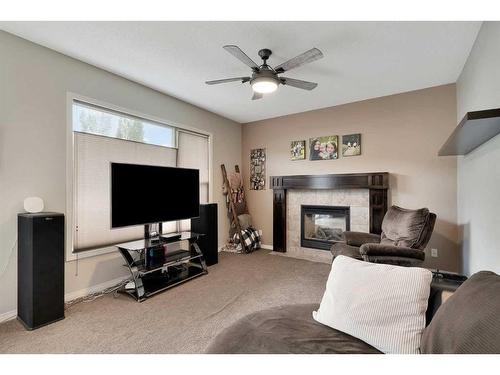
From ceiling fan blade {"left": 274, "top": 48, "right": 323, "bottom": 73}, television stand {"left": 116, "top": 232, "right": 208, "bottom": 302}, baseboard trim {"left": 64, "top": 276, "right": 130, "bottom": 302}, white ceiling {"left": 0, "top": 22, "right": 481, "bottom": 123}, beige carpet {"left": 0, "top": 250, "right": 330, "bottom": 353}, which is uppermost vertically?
white ceiling {"left": 0, "top": 22, "right": 481, "bottom": 123}

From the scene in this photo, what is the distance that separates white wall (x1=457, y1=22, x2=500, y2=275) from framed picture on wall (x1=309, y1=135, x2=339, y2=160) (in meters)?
1.63

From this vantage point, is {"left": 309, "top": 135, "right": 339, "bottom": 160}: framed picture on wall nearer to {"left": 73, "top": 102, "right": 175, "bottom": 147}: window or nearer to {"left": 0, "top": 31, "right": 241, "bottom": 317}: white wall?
{"left": 73, "top": 102, "right": 175, "bottom": 147}: window

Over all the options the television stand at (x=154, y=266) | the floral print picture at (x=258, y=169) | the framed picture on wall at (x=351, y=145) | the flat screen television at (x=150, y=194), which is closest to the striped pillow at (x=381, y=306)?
the television stand at (x=154, y=266)

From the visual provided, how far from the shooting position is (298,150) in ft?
14.6

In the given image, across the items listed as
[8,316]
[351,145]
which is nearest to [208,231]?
[8,316]

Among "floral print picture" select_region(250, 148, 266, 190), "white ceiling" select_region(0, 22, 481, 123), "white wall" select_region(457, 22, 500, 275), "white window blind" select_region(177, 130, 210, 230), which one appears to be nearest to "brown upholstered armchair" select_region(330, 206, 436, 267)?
"white wall" select_region(457, 22, 500, 275)

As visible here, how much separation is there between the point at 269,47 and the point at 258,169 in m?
2.77

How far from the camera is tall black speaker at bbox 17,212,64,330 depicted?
6.59 ft

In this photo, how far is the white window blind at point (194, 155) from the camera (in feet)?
12.8

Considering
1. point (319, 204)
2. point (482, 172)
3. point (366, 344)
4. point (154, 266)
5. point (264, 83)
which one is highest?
point (264, 83)

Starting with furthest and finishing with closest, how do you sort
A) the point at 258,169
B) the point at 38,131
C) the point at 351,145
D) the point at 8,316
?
the point at 258,169 < the point at 351,145 < the point at 38,131 < the point at 8,316

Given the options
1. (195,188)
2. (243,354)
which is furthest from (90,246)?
(243,354)

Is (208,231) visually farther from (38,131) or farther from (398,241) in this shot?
(398,241)

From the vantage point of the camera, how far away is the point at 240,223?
475cm
